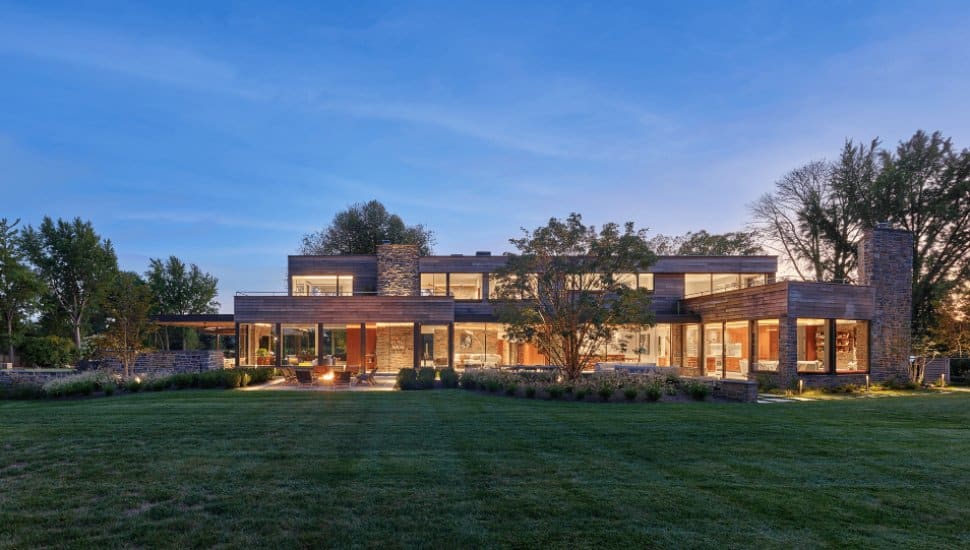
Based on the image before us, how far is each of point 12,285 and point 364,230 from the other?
22.6 m

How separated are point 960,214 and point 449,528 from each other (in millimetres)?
33767

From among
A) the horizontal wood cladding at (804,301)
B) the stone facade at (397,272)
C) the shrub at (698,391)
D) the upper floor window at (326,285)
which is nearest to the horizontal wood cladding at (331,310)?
the stone facade at (397,272)

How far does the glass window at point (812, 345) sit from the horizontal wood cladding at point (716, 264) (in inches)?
276

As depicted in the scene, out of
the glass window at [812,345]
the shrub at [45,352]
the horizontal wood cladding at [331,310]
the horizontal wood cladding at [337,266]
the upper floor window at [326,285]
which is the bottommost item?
the shrub at [45,352]

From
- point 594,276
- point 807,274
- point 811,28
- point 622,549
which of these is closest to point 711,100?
point 811,28

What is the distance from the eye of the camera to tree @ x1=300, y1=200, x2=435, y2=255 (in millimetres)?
43625

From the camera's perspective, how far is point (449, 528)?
4.26 m

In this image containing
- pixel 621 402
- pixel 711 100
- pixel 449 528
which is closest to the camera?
pixel 449 528

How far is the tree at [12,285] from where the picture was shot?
91.0 ft

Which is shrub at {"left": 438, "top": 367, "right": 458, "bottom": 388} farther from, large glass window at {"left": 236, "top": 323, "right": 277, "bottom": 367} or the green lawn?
large glass window at {"left": 236, "top": 323, "right": 277, "bottom": 367}

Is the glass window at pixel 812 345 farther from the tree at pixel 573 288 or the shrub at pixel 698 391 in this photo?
the tree at pixel 573 288

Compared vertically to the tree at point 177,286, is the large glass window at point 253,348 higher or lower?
lower

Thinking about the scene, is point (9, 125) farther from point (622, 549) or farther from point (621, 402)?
point (622, 549)

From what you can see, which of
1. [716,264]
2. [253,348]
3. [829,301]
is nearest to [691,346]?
[716,264]
